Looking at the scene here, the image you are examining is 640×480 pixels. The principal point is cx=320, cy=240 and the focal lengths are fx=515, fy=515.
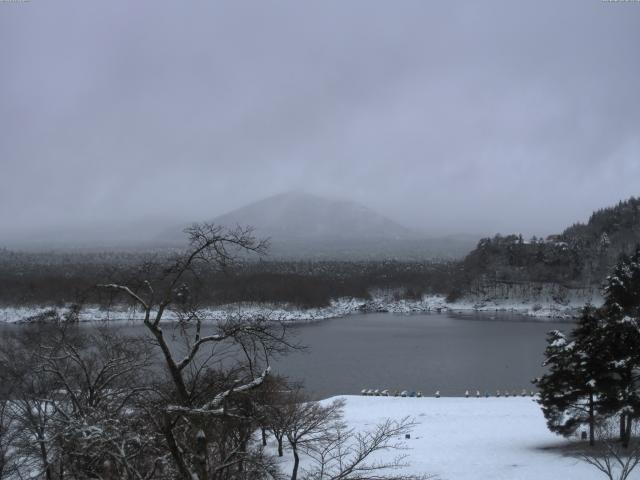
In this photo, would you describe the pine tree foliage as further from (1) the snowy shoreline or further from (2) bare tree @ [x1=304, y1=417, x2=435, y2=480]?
(1) the snowy shoreline

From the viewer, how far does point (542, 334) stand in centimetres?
4025

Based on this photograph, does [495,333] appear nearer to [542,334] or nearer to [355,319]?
[542,334]

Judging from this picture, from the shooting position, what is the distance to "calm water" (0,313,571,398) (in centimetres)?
2539

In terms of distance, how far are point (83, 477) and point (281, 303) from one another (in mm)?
55445

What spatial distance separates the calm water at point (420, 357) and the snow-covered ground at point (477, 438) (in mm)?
3284

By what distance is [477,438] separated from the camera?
15156mm

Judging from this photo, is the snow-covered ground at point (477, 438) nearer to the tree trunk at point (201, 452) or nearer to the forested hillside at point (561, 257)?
the tree trunk at point (201, 452)

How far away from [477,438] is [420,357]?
1677cm

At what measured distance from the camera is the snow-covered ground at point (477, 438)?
11234mm

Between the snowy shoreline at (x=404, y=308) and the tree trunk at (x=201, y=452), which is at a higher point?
the tree trunk at (x=201, y=452)

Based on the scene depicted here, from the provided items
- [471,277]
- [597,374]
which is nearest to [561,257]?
[471,277]

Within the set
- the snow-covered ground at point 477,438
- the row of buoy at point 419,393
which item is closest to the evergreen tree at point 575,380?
the snow-covered ground at point 477,438

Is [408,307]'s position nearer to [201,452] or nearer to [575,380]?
[575,380]

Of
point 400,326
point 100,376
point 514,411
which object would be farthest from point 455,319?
point 100,376
